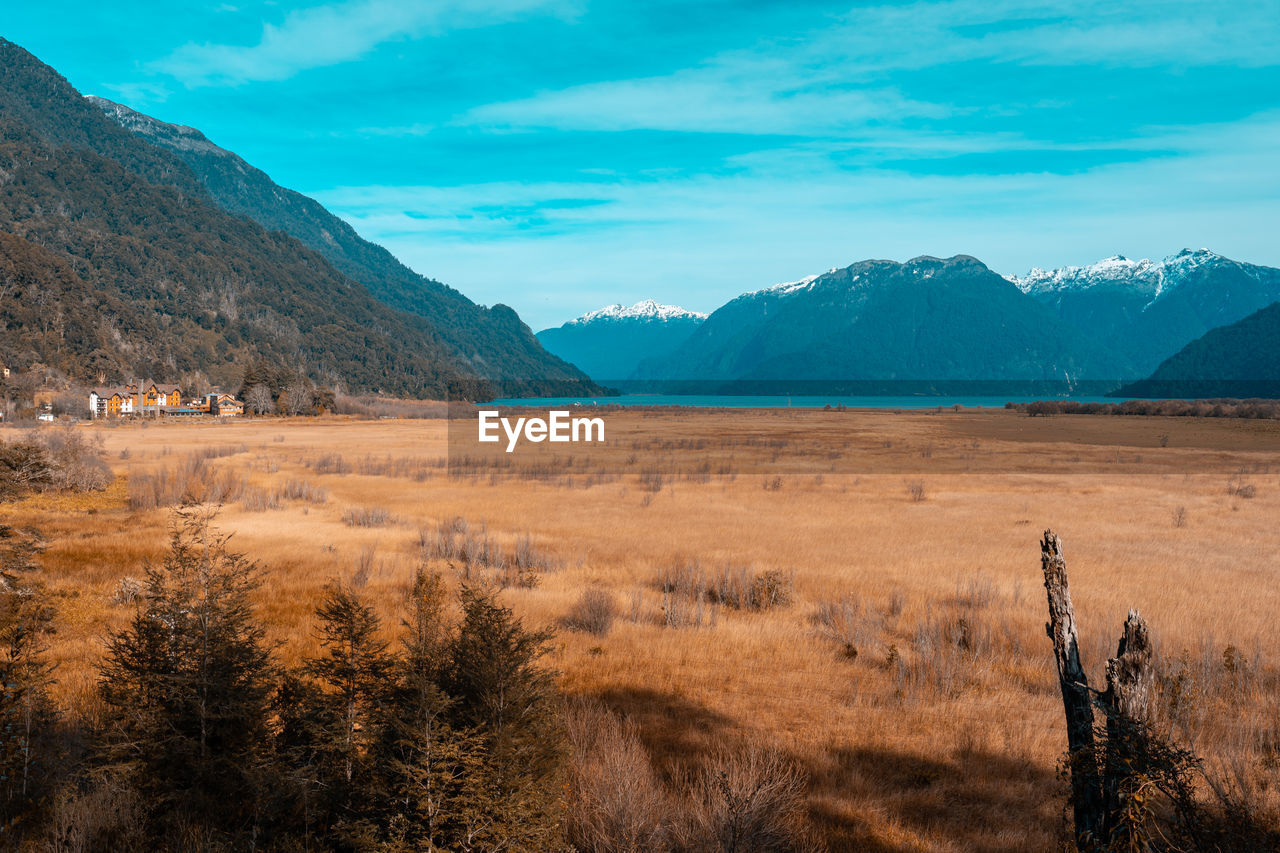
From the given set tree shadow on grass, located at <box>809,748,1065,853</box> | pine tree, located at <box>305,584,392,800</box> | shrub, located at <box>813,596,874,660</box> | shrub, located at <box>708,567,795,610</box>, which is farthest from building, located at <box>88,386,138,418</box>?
tree shadow on grass, located at <box>809,748,1065,853</box>

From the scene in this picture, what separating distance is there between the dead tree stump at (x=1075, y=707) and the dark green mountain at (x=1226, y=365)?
170 metres

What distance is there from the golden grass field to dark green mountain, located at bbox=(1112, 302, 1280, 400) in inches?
5488

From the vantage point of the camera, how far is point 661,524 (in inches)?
945

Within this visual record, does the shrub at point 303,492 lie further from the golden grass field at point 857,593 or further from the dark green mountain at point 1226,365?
the dark green mountain at point 1226,365

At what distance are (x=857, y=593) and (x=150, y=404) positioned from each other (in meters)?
105

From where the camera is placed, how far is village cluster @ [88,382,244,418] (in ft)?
272

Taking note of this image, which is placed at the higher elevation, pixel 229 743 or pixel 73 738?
pixel 229 743

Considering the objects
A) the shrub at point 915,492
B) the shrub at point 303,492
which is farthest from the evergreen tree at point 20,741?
the shrub at point 915,492

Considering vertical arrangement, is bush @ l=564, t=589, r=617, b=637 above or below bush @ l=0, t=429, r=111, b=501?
below

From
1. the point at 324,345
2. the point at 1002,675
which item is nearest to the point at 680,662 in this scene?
the point at 1002,675

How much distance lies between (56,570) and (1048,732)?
18824mm

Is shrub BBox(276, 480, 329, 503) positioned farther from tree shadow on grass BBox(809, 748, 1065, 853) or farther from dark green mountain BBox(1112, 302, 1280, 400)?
dark green mountain BBox(1112, 302, 1280, 400)

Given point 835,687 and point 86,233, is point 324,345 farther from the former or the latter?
point 835,687

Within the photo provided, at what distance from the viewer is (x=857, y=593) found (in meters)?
15.0
